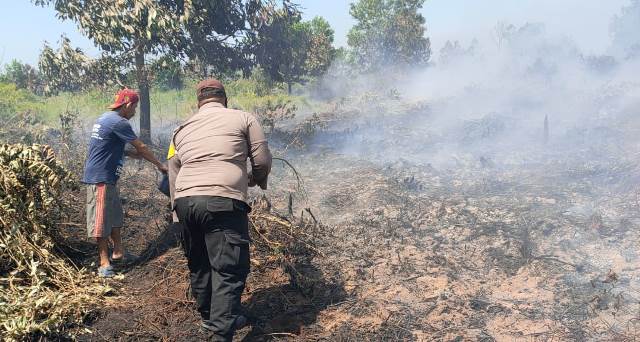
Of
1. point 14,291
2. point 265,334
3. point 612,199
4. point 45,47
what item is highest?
point 45,47

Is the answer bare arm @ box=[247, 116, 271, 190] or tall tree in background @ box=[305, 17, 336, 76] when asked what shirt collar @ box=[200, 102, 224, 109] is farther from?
tall tree in background @ box=[305, 17, 336, 76]

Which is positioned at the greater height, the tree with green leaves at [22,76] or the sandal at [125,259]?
the tree with green leaves at [22,76]

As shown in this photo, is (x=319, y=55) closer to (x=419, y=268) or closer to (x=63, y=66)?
(x=63, y=66)

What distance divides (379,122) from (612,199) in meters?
7.20

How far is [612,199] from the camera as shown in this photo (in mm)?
5887

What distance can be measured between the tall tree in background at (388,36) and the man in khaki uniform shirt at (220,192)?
2483 cm

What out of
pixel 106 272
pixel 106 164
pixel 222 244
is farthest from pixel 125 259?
pixel 222 244

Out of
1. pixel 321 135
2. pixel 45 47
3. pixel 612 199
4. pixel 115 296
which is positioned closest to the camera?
pixel 115 296

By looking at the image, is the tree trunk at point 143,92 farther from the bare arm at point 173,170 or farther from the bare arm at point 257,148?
the bare arm at point 257,148

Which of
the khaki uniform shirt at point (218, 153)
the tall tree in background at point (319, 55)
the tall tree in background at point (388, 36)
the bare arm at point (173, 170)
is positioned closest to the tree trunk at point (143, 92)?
the bare arm at point (173, 170)

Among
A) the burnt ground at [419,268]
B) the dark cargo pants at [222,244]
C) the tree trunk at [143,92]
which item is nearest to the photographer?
the dark cargo pants at [222,244]

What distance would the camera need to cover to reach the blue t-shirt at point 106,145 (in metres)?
3.89

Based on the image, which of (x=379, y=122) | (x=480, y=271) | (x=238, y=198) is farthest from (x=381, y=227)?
(x=379, y=122)

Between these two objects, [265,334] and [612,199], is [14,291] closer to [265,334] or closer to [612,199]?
[265,334]
